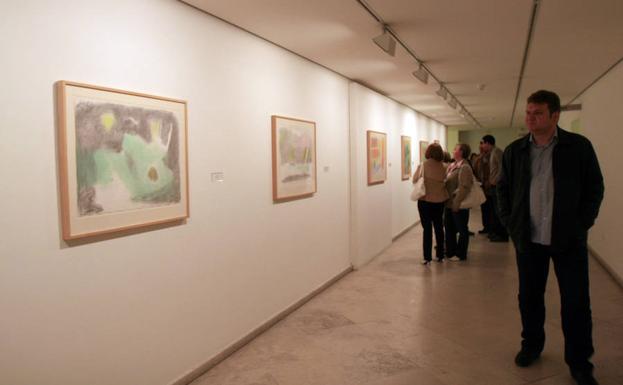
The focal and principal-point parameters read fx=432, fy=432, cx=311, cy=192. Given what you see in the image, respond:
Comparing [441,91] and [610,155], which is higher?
[441,91]

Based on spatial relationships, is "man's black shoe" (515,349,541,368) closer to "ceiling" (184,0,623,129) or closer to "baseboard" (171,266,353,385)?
"baseboard" (171,266,353,385)

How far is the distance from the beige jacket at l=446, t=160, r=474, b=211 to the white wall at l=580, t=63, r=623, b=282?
1.55 meters

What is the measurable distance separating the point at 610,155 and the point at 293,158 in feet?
12.7

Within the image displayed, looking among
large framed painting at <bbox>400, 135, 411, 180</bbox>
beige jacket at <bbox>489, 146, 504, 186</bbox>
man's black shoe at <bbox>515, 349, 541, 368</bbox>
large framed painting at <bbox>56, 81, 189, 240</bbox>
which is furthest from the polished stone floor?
large framed painting at <bbox>400, 135, 411, 180</bbox>

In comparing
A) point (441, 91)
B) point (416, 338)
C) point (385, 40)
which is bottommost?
point (416, 338)

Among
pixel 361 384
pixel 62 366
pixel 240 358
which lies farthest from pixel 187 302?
pixel 361 384

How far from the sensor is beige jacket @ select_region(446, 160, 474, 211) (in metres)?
5.38

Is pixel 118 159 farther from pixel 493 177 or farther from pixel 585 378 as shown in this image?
pixel 493 177

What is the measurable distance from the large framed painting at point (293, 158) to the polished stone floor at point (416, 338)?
3.71ft

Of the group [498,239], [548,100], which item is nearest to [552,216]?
[548,100]

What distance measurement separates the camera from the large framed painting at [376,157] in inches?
235

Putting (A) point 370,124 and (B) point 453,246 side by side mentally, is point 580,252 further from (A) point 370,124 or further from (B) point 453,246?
(A) point 370,124

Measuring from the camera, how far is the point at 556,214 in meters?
2.49

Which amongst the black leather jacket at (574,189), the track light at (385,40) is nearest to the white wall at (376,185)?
the track light at (385,40)
